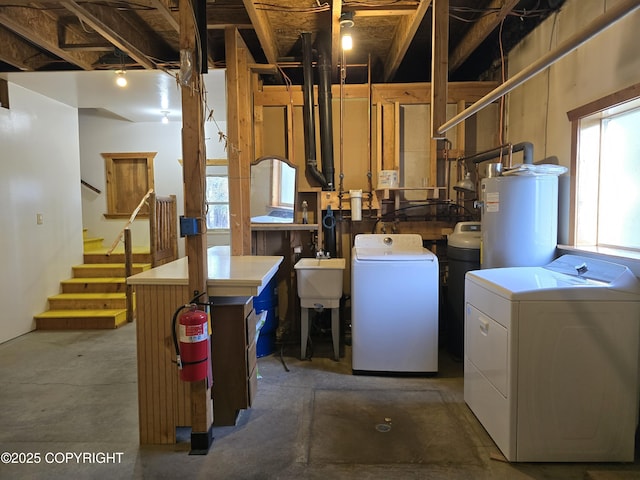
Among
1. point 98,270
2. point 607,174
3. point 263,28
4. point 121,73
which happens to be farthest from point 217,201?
point 607,174

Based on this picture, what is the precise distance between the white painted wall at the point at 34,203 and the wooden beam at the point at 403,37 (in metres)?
4.04

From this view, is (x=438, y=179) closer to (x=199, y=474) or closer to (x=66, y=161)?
(x=199, y=474)

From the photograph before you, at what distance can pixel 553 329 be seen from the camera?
1.90 meters

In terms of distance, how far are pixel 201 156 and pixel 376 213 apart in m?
2.29

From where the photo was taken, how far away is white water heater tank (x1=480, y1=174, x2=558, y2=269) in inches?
97.2

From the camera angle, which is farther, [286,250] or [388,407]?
[286,250]

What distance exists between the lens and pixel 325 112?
145 inches

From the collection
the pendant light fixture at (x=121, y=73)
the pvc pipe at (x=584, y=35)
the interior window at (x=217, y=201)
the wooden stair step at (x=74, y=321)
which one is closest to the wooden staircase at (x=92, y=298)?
the wooden stair step at (x=74, y=321)

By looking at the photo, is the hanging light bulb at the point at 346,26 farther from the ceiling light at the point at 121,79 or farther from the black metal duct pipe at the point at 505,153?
the ceiling light at the point at 121,79

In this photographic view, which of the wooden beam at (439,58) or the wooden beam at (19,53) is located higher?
the wooden beam at (19,53)

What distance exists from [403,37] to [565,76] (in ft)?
4.24

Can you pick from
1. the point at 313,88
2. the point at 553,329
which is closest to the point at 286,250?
Result: the point at 313,88

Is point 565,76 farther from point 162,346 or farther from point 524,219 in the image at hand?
point 162,346

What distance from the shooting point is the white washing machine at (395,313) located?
2.97 m
